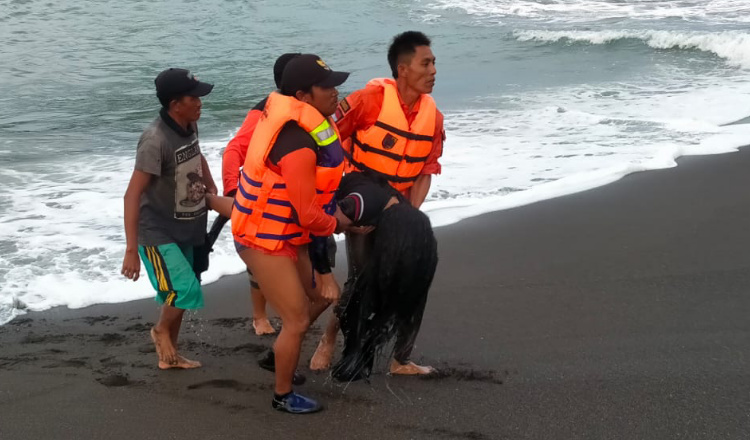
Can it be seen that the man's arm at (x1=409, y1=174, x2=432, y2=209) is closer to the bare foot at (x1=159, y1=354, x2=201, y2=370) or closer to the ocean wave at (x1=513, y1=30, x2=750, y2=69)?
the bare foot at (x1=159, y1=354, x2=201, y2=370)

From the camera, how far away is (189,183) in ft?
13.0

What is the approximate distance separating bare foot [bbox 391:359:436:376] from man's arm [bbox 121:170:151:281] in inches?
49.3

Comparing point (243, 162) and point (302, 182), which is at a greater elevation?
point (302, 182)

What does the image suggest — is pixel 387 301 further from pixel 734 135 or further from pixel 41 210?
pixel 734 135

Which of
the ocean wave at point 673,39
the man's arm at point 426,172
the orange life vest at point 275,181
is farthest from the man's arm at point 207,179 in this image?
the ocean wave at point 673,39

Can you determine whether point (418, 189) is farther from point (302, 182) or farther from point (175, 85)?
point (175, 85)

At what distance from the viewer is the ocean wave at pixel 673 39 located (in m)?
15.4

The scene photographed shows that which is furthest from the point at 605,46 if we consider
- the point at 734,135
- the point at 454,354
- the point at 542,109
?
the point at 454,354

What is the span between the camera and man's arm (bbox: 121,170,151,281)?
379 centimetres

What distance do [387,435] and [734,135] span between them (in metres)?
6.82

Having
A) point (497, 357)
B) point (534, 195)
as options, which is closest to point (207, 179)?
point (497, 357)

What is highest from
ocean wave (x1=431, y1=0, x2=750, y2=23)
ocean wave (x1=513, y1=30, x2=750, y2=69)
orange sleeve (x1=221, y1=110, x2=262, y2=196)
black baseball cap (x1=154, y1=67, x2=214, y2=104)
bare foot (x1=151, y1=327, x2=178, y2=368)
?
black baseball cap (x1=154, y1=67, x2=214, y2=104)

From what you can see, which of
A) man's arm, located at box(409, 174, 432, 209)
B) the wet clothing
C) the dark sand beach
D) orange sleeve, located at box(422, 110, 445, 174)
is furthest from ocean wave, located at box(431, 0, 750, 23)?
the wet clothing

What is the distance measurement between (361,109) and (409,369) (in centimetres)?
123
